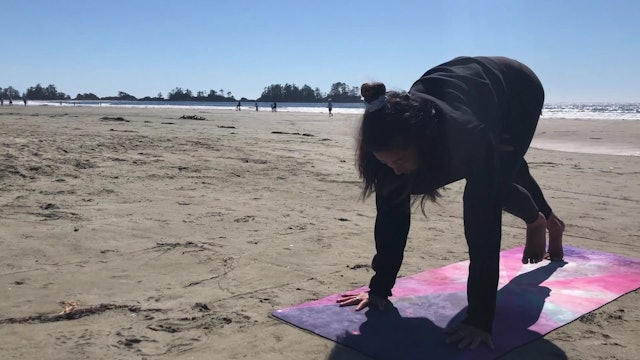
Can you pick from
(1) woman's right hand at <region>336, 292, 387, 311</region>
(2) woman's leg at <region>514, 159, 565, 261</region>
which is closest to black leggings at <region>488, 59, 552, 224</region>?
(2) woman's leg at <region>514, 159, 565, 261</region>

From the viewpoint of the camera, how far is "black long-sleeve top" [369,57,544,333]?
221 cm

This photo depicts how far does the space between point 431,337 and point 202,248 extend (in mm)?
1863

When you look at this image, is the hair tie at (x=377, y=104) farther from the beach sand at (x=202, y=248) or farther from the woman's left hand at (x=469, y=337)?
the woman's left hand at (x=469, y=337)

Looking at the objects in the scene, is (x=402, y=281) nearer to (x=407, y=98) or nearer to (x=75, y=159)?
(x=407, y=98)

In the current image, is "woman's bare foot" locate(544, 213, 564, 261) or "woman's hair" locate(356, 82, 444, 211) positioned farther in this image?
"woman's bare foot" locate(544, 213, 564, 261)

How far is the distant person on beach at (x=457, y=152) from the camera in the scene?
2182 millimetres

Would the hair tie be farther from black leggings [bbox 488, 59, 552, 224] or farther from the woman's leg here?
the woman's leg

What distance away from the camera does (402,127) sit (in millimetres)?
2137

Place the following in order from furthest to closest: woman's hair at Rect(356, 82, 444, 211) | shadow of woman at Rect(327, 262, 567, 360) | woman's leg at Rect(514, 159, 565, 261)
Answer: woman's leg at Rect(514, 159, 565, 261) → shadow of woman at Rect(327, 262, 567, 360) → woman's hair at Rect(356, 82, 444, 211)

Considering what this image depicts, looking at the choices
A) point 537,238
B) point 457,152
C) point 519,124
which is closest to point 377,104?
point 457,152

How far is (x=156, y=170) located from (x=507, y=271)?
15.2 feet

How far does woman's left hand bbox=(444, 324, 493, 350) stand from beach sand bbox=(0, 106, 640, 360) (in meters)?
0.16

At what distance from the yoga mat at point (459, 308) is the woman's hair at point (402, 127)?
77 centimetres

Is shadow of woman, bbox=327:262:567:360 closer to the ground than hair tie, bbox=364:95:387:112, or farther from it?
closer to the ground
